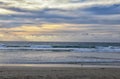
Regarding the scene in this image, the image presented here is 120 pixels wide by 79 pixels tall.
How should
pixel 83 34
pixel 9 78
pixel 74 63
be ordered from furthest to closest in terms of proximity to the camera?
pixel 83 34 → pixel 74 63 → pixel 9 78

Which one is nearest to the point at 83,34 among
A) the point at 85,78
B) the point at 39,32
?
the point at 39,32

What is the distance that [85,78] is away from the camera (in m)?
13.2

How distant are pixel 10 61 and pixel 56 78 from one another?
8.72m

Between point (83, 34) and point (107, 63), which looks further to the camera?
point (83, 34)

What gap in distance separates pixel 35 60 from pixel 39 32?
28872 millimetres

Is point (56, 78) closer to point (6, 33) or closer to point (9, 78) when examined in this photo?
point (9, 78)

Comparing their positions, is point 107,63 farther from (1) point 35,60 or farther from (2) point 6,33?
(2) point 6,33

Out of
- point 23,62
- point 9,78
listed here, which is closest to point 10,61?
point 23,62

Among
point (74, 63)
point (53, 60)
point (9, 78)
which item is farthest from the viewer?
point (53, 60)

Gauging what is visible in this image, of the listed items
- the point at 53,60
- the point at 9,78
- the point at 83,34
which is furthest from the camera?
the point at 83,34

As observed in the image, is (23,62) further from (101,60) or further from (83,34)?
(83,34)

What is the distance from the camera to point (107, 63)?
20.6 metres

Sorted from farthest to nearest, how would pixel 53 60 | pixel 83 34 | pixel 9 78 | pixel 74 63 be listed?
pixel 83 34
pixel 53 60
pixel 74 63
pixel 9 78

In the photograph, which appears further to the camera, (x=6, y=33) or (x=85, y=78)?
(x=6, y=33)
